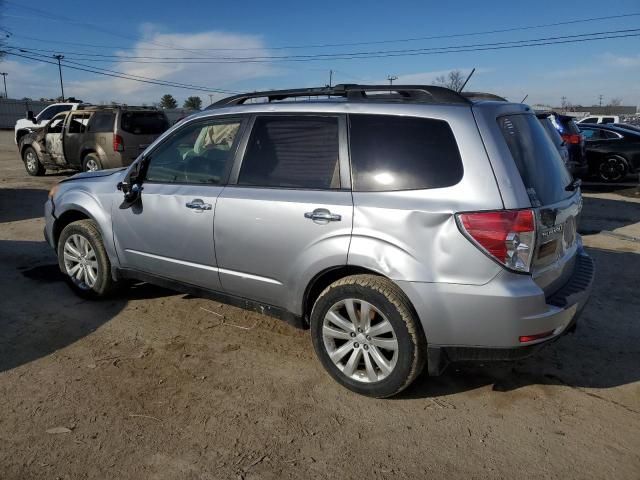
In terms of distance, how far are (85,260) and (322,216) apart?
2692mm

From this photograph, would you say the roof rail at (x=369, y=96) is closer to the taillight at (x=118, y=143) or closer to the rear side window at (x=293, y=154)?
the rear side window at (x=293, y=154)

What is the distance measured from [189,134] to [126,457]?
8.01ft

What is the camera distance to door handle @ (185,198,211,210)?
374cm

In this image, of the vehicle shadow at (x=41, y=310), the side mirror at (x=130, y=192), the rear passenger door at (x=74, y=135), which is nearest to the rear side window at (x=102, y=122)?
the rear passenger door at (x=74, y=135)

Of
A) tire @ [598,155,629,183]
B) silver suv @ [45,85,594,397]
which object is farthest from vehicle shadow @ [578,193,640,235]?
silver suv @ [45,85,594,397]

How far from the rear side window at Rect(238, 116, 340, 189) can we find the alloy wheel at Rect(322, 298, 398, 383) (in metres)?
0.79

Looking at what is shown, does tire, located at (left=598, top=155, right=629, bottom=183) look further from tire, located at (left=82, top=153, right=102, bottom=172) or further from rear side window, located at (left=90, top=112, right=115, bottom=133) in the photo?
tire, located at (left=82, top=153, right=102, bottom=172)

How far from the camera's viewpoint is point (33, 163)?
46.4 feet

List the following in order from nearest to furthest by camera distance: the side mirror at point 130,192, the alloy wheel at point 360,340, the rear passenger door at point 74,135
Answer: the alloy wheel at point 360,340
the side mirror at point 130,192
the rear passenger door at point 74,135

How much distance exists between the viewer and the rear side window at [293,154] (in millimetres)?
3316

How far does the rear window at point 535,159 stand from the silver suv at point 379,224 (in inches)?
0.5

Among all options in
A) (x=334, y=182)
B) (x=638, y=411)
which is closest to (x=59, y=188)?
(x=334, y=182)

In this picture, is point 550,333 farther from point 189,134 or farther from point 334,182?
point 189,134

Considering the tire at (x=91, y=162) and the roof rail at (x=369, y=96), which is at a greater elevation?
the roof rail at (x=369, y=96)
